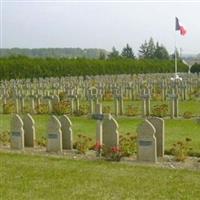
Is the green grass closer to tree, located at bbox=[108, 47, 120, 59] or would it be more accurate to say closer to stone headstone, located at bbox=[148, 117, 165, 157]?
stone headstone, located at bbox=[148, 117, 165, 157]

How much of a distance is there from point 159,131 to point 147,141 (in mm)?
527

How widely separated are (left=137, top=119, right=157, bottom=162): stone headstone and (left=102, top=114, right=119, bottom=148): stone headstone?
31.7 inches

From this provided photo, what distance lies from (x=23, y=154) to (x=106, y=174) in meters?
3.01

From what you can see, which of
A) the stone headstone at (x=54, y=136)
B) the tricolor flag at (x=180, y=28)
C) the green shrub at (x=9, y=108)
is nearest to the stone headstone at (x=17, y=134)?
the stone headstone at (x=54, y=136)

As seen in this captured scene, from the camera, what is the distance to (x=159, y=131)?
11.3 m

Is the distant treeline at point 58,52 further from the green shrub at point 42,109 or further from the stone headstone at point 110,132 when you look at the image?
the stone headstone at point 110,132

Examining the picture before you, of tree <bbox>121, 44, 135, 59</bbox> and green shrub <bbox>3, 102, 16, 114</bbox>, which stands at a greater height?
tree <bbox>121, 44, 135, 59</bbox>

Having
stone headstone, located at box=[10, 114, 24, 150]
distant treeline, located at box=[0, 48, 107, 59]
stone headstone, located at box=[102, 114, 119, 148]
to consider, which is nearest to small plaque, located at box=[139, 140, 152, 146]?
stone headstone, located at box=[102, 114, 119, 148]

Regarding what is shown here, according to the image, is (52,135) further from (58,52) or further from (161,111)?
(58,52)

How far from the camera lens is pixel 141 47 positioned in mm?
122562

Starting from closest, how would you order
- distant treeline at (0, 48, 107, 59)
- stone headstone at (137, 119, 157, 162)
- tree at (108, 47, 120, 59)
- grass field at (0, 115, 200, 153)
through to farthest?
stone headstone at (137, 119, 157, 162)
grass field at (0, 115, 200, 153)
tree at (108, 47, 120, 59)
distant treeline at (0, 48, 107, 59)

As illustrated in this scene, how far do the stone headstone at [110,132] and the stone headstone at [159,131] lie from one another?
0.84 meters

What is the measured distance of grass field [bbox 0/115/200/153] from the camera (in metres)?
14.3

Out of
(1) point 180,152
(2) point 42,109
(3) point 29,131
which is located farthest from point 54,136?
(2) point 42,109
